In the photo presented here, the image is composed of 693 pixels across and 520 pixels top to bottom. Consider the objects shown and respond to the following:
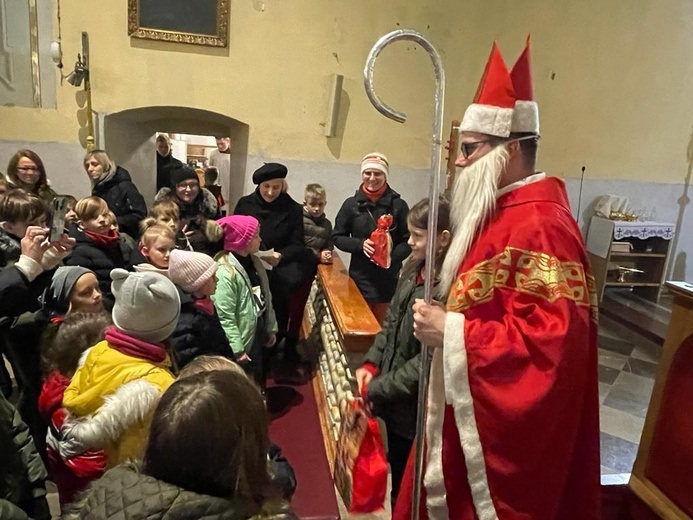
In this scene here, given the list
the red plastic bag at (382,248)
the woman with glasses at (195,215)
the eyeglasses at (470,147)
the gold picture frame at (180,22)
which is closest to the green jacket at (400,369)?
the eyeglasses at (470,147)

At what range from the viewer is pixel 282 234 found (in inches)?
138

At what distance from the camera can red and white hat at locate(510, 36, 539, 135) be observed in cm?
157

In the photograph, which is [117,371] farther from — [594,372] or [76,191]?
[76,191]

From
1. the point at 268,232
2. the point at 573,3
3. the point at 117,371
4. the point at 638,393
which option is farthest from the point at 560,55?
the point at 117,371

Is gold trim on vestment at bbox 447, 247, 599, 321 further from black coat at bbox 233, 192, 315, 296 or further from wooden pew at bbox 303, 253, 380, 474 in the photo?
black coat at bbox 233, 192, 315, 296

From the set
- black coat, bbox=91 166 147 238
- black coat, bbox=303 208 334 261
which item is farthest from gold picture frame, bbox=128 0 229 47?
black coat, bbox=303 208 334 261

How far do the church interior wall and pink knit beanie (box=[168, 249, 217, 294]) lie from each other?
12.2 ft

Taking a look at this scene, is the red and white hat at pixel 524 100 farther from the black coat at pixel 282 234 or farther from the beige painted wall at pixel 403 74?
the beige painted wall at pixel 403 74

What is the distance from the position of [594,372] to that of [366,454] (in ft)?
2.61

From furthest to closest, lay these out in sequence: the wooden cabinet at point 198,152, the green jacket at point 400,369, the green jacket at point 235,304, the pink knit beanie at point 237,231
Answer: the wooden cabinet at point 198,152
the pink knit beanie at point 237,231
the green jacket at point 235,304
the green jacket at point 400,369

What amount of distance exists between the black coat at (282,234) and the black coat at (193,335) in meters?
1.25

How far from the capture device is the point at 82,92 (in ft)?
17.4

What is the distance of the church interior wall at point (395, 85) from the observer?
5.33m

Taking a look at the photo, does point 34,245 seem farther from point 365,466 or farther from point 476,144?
point 476,144
